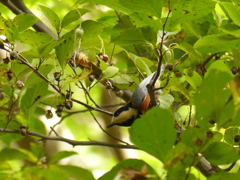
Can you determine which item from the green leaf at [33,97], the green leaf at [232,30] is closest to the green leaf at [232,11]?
the green leaf at [232,30]

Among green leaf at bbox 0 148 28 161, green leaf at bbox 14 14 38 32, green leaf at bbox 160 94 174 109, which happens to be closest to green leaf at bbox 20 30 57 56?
green leaf at bbox 14 14 38 32

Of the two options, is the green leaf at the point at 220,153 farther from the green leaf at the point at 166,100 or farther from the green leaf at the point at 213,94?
the green leaf at the point at 166,100

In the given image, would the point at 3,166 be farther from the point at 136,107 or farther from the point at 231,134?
the point at 231,134

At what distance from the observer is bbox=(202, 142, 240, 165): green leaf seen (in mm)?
538

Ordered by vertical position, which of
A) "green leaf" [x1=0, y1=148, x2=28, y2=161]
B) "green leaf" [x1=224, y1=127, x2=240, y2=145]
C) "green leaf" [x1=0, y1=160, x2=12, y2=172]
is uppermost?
"green leaf" [x1=224, y1=127, x2=240, y2=145]

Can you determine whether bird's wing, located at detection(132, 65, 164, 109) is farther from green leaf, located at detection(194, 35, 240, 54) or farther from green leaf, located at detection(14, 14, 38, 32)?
green leaf, located at detection(14, 14, 38, 32)

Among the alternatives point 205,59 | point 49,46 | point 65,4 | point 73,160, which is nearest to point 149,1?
point 49,46

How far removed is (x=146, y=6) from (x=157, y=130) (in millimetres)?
262

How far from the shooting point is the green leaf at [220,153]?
0.54 meters

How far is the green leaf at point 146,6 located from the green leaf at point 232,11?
0.11 metres

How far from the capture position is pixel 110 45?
91 centimetres

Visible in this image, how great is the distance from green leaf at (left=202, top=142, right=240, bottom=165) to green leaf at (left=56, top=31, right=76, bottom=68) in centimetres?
31

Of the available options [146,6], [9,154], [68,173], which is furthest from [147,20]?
[9,154]

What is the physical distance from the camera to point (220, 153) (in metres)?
0.54
